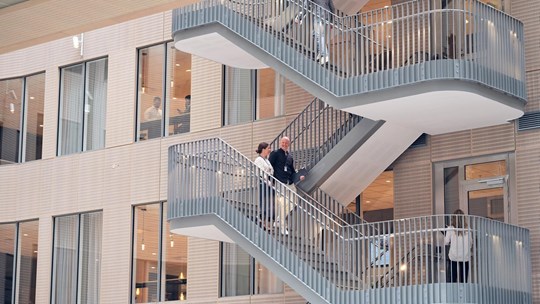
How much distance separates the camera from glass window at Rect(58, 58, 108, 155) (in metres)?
31.1

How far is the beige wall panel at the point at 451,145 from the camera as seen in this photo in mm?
22062

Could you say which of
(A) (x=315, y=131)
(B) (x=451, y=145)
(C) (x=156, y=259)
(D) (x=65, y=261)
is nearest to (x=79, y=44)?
(D) (x=65, y=261)

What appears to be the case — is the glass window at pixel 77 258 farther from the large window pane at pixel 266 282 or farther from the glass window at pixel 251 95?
the large window pane at pixel 266 282

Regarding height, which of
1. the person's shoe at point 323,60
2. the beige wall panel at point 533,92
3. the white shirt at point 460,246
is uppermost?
the person's shoe at point 323,60

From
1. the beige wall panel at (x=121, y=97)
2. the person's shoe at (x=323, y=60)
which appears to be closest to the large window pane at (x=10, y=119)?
the beige wall panel at (x=121, y=97)

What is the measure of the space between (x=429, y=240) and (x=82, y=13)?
540 inches

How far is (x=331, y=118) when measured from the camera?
22.3m

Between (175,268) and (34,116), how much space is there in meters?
8.26

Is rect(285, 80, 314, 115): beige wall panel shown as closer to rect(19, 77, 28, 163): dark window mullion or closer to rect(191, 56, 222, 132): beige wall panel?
rect(191, 56, 222, 132): beige wall panel

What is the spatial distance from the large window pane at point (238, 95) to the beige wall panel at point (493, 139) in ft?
24.0

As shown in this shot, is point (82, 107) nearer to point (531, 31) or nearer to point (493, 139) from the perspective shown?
point (493, 139)

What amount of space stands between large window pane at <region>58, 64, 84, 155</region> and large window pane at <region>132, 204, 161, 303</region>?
3.81 metres

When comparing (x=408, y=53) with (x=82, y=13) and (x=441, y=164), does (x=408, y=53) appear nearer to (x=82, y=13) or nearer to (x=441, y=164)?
(x=441, y=164)

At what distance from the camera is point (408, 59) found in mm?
19031
